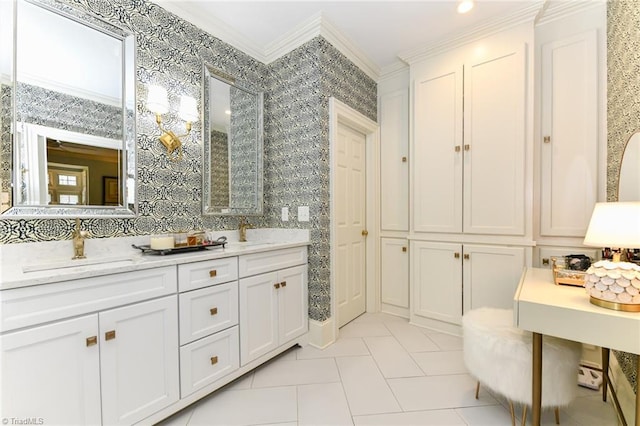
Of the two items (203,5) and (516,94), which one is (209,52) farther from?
(516,94)

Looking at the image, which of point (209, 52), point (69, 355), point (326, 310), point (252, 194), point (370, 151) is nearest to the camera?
point (69, 355)

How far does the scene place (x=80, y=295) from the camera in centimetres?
112

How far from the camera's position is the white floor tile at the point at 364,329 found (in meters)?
2.48

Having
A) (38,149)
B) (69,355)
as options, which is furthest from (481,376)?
(38,149)

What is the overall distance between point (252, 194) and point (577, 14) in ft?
10.2

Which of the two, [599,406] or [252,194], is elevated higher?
[252,194]

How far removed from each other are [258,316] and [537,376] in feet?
5.40

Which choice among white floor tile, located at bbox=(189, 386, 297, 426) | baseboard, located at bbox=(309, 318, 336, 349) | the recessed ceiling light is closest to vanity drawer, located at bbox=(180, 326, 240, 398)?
white floor tile, located at bbox=(189, 386, 297, 426)

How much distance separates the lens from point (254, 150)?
2.50m

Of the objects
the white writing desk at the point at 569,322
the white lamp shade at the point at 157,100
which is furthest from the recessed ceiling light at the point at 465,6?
the white lamp shade at the point at 157,100

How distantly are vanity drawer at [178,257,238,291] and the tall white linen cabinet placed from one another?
188cm

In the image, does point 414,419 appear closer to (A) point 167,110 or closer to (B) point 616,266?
(B) point 616,266

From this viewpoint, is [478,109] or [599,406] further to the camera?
[478,109]

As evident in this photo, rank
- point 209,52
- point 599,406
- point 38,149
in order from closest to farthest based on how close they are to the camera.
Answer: point 38,149, point 599,406, point 209,52
